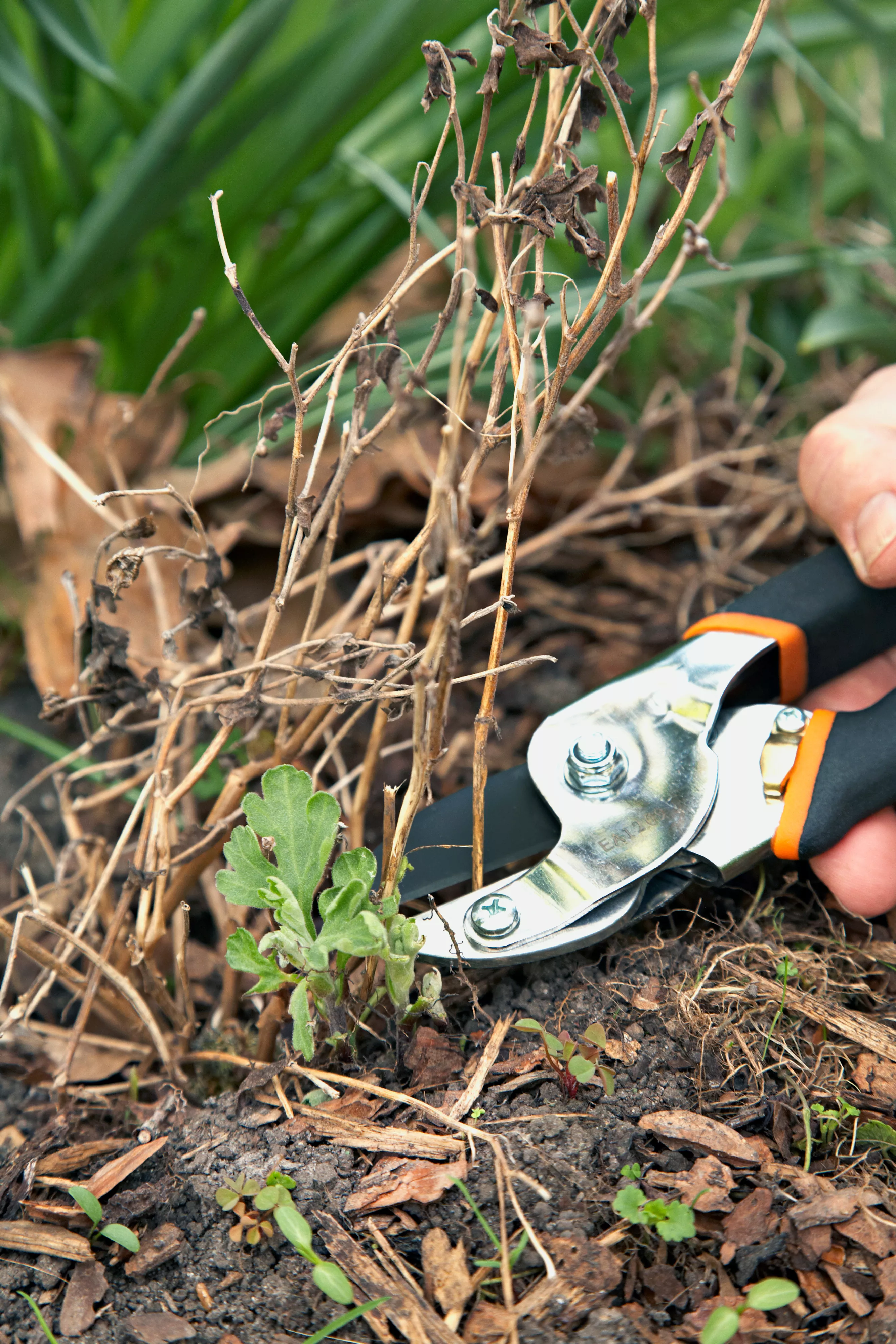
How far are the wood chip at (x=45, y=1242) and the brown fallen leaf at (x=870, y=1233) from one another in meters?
0.66

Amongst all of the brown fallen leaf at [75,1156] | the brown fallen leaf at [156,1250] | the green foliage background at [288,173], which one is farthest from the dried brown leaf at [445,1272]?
the green foliage background at [288,173]

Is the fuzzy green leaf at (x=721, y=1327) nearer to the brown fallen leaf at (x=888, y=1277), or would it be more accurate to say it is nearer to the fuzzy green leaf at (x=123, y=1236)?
the brown fallen leaf at (x=888, y=1277)

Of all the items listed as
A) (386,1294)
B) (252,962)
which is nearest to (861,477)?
(252,962)

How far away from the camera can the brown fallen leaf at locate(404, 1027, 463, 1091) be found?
3.34 ft

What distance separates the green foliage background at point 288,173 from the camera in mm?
1540

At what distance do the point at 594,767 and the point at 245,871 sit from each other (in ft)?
1.29

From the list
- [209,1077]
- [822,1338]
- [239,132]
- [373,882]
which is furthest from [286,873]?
[239,132]

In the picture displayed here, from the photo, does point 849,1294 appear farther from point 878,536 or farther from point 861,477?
point 861,477

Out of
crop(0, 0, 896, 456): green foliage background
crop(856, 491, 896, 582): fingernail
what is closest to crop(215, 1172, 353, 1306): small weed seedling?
crop(856, 491, 896, 582): fingernail

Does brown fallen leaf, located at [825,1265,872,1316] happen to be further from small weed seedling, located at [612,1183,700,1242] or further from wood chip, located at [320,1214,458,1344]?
wood chip, located at [320,1214,458,1344]

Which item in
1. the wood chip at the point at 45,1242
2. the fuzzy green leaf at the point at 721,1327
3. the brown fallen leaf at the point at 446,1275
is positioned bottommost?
the fuzzy green leaf at the point at 721,1327

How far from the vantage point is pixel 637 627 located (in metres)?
1.70

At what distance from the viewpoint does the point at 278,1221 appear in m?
0.87

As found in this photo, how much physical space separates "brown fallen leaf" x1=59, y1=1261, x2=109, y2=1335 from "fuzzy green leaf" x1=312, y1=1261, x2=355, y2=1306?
0.22m
